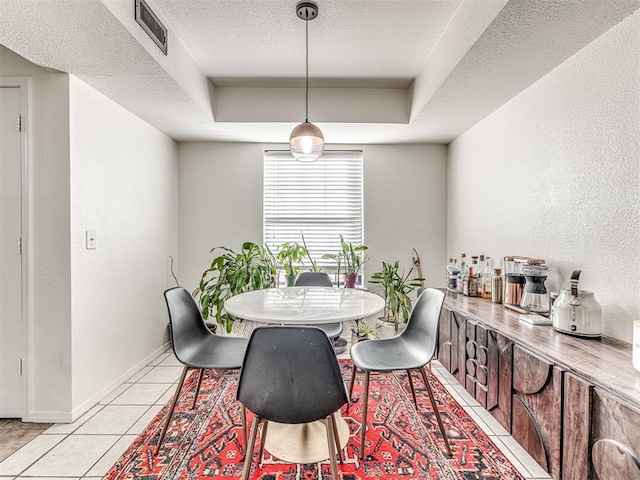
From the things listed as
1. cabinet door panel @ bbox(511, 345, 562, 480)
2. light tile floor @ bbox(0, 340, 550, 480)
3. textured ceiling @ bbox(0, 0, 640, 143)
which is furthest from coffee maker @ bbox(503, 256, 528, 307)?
textured ceiling @ bbox(0, 0, 640, 143)

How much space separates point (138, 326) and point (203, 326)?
1226 millimetres

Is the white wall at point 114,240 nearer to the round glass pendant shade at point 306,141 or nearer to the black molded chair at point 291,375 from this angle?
the round glass pendant shade at point 306,141

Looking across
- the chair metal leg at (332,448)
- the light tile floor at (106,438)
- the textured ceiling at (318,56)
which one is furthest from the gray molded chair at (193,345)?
the textured ceiling at (318,56)

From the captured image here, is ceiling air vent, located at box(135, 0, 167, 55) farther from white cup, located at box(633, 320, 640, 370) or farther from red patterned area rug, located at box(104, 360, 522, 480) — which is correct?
white cup, located at box(633, 320, 640, 370)

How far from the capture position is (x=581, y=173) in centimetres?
180

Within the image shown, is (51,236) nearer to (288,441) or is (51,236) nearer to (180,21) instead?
(180,21)

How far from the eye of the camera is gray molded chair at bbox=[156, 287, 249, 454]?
166cm

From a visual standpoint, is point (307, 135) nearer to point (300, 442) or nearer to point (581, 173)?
point (581, 173)

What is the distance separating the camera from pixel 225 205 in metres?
3.60

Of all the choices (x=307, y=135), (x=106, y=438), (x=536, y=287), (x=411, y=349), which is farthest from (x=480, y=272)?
(x=106, y=438)

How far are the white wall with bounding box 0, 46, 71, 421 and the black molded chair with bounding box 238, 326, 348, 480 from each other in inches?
63.3

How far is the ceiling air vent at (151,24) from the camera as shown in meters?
1.66

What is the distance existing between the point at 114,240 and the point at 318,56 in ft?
7.01

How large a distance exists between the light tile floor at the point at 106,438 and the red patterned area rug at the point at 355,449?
3.2 inches
